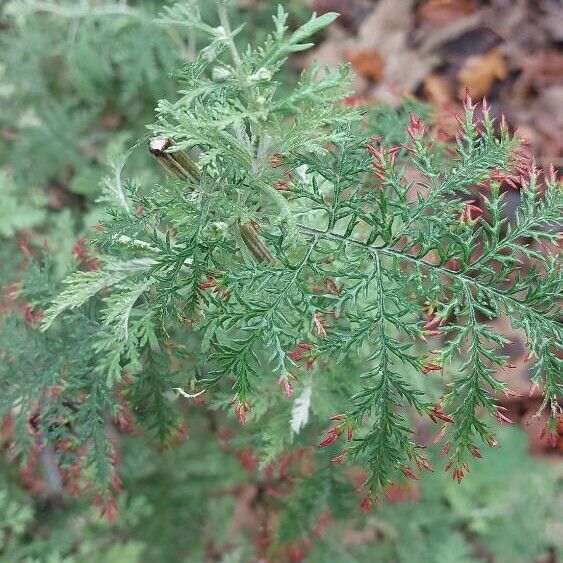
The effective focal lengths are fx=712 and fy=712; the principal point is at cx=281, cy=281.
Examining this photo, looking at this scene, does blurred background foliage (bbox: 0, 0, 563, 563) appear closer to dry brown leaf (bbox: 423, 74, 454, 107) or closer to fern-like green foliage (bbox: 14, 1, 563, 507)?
dry brown leaf (bbox: 423, 74, 454, 107)

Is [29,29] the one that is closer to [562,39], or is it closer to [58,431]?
[58,431]

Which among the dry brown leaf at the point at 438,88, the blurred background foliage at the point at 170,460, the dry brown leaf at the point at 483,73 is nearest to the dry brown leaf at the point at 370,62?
the blurred background foliage at the point at 170,460

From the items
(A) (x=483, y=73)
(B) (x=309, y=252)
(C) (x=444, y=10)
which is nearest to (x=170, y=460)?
(B) (x=309, y=252)

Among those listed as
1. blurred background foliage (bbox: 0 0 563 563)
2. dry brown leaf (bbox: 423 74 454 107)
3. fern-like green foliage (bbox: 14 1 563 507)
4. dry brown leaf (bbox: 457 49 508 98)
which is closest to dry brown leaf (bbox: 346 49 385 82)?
blurred background foliage (bbox: 0 0 563 563)

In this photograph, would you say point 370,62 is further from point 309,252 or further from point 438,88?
point 309,252

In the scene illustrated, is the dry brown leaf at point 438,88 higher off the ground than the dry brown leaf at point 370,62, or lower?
lower

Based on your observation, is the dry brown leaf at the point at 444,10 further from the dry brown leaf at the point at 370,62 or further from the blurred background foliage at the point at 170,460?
the dry brown leaf at the point at 370,62

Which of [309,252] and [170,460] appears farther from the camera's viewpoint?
[170,460]
